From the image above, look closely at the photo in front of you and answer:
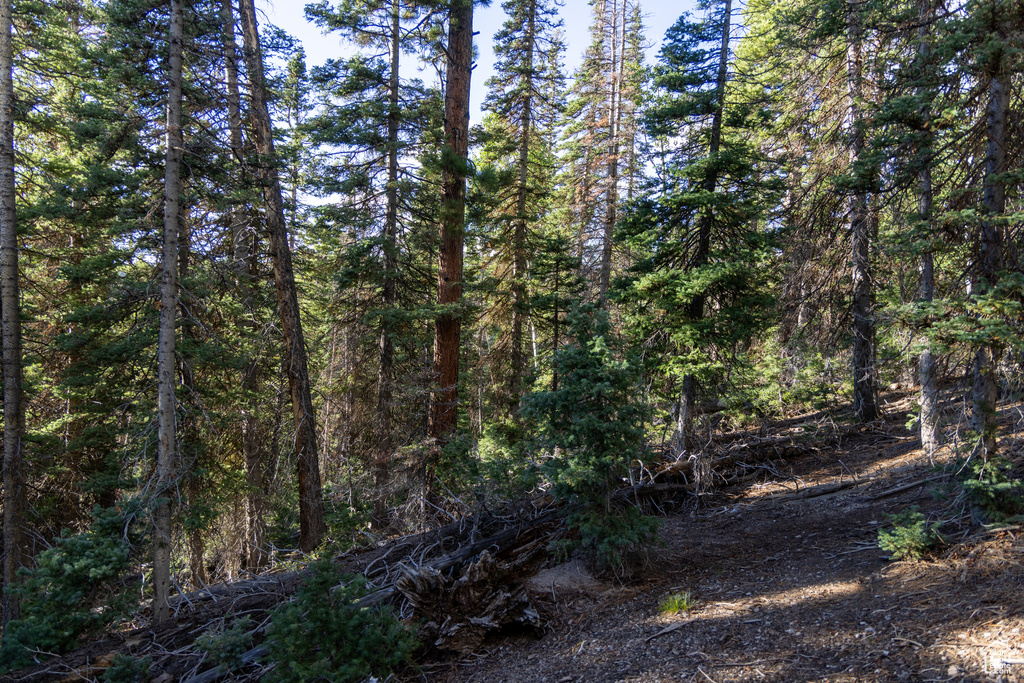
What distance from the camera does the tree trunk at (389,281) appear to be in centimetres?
1174

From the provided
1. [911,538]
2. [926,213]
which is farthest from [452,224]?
[911,538]

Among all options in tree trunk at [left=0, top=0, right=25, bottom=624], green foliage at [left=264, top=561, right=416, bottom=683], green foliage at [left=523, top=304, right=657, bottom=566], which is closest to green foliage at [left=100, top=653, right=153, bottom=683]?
green foliage at [left=264, top=561, right=416, bottom=683]

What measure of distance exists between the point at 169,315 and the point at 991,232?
11124 millimetres

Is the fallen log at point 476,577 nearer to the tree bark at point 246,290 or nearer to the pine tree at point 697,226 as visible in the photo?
the tree bark at point 246,290

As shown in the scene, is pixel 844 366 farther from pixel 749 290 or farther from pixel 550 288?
pixel 550 288

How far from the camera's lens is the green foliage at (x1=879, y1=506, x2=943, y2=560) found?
5.71m

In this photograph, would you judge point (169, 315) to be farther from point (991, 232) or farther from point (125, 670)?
point (991, 232)

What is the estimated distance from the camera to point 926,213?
671 centimetres

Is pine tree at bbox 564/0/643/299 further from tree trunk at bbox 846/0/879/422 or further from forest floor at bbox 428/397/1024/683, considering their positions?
forest floor at bbox 428/397/1024/683

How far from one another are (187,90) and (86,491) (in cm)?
788

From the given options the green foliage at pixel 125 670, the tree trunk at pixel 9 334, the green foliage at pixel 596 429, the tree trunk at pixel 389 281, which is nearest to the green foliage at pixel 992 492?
the green foliage at pixel 596 429

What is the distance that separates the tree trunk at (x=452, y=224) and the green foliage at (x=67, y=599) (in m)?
5.46

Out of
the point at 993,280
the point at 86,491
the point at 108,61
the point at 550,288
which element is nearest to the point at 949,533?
the point at 993,280

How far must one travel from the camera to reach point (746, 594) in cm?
609
